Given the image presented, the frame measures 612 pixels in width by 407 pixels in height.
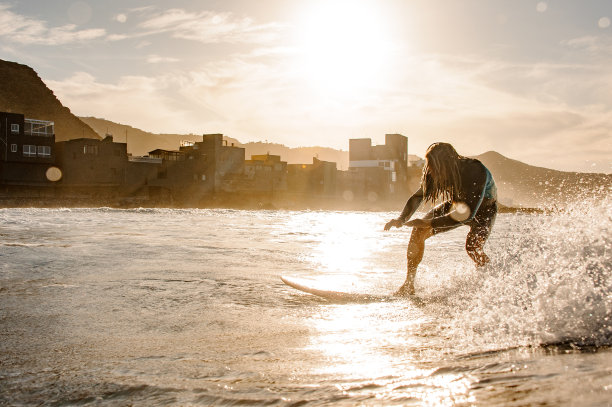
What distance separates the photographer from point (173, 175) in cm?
4938

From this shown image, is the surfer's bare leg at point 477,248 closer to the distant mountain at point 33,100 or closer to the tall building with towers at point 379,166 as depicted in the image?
the tall building with towers at point 379,166

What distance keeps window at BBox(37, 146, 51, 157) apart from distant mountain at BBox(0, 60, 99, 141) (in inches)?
1276

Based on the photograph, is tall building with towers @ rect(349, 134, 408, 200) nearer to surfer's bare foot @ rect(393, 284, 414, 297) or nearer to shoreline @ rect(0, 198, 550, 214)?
shoreline @ rect(0, 198, 550, 214)

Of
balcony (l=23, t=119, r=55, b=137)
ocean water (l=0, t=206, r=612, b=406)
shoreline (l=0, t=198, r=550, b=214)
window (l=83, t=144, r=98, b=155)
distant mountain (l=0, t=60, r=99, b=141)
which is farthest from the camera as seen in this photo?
distant mountain (l=0, t=60, r=99, b=141)

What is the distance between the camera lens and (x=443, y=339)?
3.17 metres

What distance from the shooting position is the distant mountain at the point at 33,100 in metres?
68.4

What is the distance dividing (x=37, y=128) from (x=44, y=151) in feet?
7.85

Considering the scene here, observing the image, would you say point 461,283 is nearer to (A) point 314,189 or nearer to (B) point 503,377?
(B) point 503,377

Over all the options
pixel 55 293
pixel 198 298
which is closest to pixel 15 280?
pixel 55 293

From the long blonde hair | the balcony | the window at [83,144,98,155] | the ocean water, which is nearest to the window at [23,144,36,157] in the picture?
the balcony

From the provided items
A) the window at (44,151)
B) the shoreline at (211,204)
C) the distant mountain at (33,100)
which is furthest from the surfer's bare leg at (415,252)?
the distant mountain at (33,100)

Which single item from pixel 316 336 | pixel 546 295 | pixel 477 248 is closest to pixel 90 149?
pixel 477 248

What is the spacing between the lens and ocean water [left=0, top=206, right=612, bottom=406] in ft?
7.25

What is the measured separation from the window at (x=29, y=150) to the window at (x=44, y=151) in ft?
1.26
